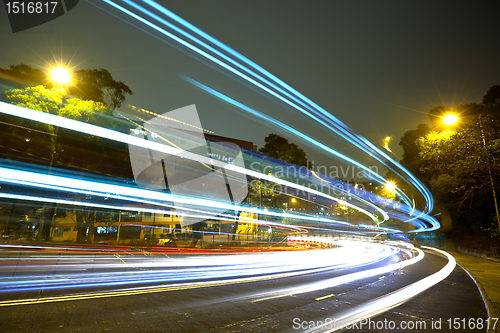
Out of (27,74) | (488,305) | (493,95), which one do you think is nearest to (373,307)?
(488,305)

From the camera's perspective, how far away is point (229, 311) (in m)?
7.04

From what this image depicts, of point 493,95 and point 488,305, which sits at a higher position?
point 493,95

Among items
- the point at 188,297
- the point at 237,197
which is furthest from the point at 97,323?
the point at 237,197

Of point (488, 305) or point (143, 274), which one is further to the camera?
point (143, 274)

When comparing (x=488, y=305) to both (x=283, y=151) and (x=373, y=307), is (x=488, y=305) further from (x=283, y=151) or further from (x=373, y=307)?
(x=283, y=151)

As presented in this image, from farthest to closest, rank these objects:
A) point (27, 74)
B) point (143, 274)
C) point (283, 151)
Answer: point (283, 151)
point (27, 74)
point (143, 274)

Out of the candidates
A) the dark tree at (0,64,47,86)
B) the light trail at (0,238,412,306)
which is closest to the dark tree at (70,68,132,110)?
the dark tree at (0,64,47,86)

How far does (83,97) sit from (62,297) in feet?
59.9

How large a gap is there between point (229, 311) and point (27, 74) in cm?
2208

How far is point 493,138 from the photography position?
1416cm

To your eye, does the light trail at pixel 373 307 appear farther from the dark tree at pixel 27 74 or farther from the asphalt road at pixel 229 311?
A: the dark tree at pixel 27 74

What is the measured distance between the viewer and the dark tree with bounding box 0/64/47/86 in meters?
19.3

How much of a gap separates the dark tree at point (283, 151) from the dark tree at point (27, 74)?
21888 mm

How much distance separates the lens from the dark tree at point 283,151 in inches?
1246
